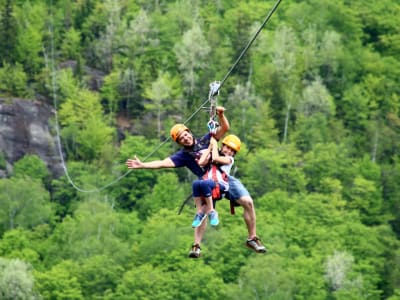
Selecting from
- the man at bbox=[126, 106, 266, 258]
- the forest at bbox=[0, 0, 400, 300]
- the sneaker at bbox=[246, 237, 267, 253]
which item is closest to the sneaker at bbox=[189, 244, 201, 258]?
the man at bbox=[126, 106, 266, 258]

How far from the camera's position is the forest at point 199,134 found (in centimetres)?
8662

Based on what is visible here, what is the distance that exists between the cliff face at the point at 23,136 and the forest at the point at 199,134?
4.11 ft

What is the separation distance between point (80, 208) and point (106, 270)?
1504 centimetres

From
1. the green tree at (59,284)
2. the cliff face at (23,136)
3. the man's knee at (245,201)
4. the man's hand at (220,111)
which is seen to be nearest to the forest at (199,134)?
the green tree at (59,284)

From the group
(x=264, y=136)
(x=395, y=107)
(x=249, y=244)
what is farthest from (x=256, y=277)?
(x=249, y=244)

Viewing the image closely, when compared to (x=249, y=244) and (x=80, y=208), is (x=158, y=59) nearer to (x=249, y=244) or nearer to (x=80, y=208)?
(x=80, y=208)

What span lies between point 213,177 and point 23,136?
8864 centimetres

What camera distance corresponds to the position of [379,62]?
5266 inches

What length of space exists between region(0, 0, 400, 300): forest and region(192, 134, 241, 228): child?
57.4 metres

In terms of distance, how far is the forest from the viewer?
86625 millimetres

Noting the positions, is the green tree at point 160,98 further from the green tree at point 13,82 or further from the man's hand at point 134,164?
the man's hand at point 134,164

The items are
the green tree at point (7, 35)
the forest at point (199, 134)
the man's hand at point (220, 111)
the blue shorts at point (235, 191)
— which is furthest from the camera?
the green tree at point (7, 35)

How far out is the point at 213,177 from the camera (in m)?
20.4

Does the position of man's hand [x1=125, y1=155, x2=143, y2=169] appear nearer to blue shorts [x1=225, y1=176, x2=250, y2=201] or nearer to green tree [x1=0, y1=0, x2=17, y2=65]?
blue shorts [x1=225, y1=176, x2=250, y2=201]
